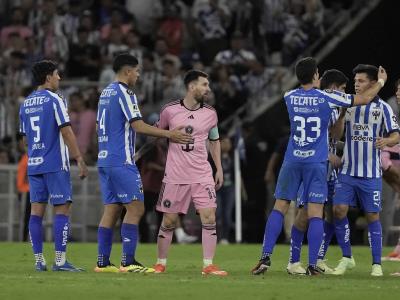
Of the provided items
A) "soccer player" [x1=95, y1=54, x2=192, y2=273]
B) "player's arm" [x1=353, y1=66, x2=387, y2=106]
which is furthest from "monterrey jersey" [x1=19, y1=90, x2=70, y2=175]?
"player's arm" [x1=353, y1=66, x2=387, y2=106]

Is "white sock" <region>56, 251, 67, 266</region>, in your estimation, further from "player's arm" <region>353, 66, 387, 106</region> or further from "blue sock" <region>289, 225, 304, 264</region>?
"player's arm" <region>353, 66, 387, 106</region>

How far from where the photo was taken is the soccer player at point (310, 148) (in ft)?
49.3

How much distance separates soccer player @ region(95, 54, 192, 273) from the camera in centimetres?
1508

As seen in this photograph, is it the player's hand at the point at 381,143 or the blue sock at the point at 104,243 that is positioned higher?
the player's hand at the point at 381,143

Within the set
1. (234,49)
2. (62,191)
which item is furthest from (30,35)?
(62,191)

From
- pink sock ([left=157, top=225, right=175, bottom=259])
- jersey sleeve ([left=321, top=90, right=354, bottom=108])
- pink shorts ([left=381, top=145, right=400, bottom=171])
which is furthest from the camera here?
pink shorts ([left=381, top=145, right=400, bottom=171])

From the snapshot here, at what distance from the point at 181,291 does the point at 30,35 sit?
58.8 feet

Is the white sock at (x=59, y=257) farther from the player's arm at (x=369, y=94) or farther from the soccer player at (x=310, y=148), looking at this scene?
the player's arm at (x=369, y=94)

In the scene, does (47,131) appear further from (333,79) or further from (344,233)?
(344,233)

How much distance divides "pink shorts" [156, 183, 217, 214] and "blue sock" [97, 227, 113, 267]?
0.68 m

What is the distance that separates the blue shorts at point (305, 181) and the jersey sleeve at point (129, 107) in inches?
70.1

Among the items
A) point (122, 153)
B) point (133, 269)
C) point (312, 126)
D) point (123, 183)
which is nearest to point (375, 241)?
point (312, 126)

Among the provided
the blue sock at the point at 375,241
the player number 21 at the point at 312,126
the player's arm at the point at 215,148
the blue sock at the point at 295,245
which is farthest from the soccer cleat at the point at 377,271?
the player's arm at the point at 215,148

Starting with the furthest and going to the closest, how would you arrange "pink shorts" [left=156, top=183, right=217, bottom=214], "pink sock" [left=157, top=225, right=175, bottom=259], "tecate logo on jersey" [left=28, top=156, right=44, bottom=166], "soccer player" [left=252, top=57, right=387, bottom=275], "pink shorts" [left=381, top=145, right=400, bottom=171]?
1. "pink shorts" [left=381, top=145, right=400, bottom=171]
2. "tecate logo on jersey" [left=28, top=156, right=44, bottom=166]
3. "pink sock" [left=157, top=225, right=175, bottom=259]
4. "pink shorts" [left=156, top=183, right=217, bottom=214]
5. "soccer player" [left=252, top=57, right=387, bottom=275]
